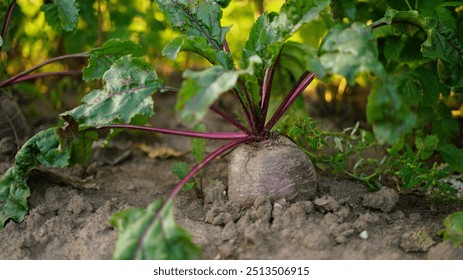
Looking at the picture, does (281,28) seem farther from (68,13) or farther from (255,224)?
(68,13)

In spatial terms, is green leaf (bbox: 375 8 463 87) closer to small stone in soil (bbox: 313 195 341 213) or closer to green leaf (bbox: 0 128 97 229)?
small stone in soil (bbox: 313 195 341 213)

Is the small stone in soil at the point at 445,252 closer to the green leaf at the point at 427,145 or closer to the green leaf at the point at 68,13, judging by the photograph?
the green leaf at the point at 427,145

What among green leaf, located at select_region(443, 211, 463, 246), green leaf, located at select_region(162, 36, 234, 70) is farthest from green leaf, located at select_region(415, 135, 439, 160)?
green leaf, located at select_region(162, 36, 234, 70)

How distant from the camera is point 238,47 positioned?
11.5ft

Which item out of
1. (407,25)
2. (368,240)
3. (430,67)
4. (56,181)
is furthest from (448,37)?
(56,181)

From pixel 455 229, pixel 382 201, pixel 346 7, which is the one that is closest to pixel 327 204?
pixel 382 201

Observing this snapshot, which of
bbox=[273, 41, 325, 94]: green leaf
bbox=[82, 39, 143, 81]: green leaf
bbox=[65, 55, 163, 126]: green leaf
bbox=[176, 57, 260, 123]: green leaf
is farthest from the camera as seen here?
bbox=[82, 39, 143, 81]: green leaf

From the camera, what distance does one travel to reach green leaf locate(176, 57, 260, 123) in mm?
1744

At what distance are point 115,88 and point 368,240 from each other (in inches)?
44.4

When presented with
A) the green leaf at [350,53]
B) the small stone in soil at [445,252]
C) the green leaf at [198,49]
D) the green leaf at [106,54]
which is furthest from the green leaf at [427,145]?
the green leaf at [106,54]

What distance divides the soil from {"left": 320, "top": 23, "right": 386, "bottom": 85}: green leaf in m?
0.58

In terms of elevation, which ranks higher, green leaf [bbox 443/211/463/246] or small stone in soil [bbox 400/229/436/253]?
green leaf [bbox 443/211/463/246]

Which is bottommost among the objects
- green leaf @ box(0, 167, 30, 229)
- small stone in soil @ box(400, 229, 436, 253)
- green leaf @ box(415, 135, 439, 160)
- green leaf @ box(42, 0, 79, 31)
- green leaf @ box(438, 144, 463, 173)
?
small stone in soil @ box(400, 229, 436, 253)

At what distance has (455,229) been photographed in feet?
6.56
